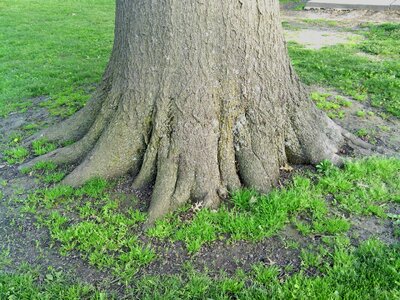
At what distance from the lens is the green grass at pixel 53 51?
7.38 meters

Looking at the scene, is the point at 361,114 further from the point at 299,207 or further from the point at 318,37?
the point at 318,37

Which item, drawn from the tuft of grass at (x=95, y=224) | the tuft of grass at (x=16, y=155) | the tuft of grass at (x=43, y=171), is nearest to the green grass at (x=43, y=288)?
the tuft of grass at (x=95, y=224)

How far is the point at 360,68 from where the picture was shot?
760cm

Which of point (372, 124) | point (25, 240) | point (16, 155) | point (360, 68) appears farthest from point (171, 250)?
point (360, 68)

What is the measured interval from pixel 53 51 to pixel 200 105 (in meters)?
7.75

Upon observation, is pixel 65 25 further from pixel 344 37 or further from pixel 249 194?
pixel 249 194

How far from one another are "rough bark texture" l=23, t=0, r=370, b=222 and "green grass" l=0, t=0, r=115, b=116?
2443 millimetres

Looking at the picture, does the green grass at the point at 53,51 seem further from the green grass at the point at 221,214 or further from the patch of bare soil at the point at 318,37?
the patch of bare soil at the point at 318,37

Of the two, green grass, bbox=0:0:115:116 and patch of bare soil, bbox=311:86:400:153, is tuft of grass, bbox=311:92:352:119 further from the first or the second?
green grass, bbox=0:0:115:116

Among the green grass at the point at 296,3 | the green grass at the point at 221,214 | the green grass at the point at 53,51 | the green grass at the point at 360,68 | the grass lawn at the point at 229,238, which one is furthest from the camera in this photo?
the green grass at the point at 296,3

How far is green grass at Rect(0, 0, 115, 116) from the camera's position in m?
7.38

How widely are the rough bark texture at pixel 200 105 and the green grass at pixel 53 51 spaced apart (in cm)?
244

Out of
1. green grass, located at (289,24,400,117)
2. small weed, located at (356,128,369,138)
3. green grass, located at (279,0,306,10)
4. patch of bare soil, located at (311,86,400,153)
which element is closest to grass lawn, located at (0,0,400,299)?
patch of bare soil, located at (311,86,400,153)

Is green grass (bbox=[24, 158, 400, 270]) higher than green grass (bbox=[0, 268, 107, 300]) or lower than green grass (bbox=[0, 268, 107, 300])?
higher
